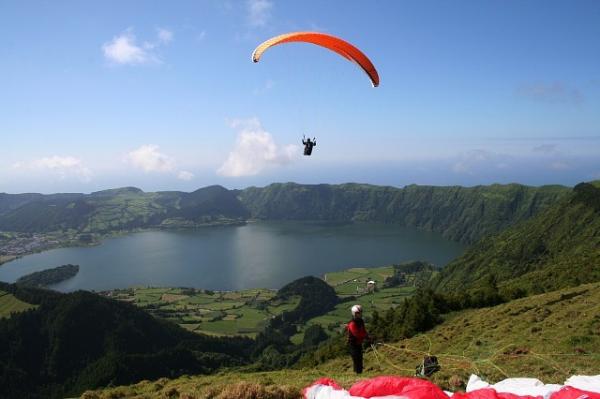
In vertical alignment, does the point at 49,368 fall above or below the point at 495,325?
below

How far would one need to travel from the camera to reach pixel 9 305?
91938 millimetres

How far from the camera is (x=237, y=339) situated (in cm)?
8194

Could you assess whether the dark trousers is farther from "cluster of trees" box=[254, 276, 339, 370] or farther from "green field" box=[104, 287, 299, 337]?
"green field" box=[104, 287, 299, 337]

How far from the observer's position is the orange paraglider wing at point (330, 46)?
16000 mm

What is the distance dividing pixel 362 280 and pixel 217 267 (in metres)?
57.7

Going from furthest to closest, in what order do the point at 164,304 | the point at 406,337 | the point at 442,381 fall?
the point at 164,304
the point at 406,337
the point at 442,381

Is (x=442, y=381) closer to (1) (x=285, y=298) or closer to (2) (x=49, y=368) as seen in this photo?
(2) (x=49, y=368)

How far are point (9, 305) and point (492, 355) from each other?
107 meters

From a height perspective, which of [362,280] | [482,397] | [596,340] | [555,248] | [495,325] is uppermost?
[482,397]

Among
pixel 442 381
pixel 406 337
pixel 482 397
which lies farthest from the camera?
pixel 406 337

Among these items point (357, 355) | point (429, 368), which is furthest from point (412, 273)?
point (429, 368)

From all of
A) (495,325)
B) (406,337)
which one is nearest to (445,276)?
(406,337)

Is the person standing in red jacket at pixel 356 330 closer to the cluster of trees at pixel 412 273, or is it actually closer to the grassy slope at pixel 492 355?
the grassy slope at pixel 492 355

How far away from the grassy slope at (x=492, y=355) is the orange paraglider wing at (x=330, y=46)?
1070 cm
